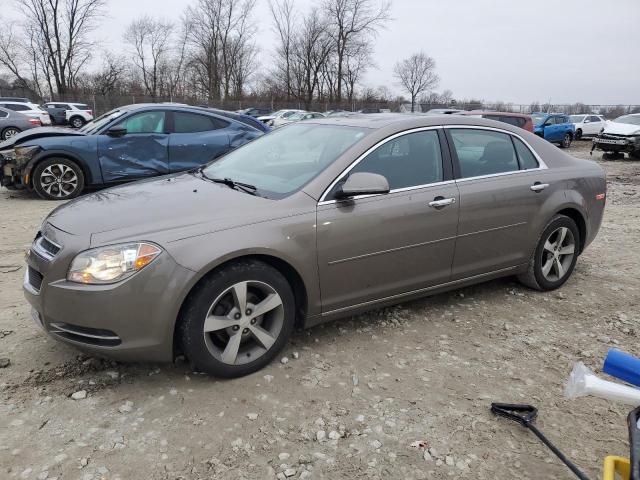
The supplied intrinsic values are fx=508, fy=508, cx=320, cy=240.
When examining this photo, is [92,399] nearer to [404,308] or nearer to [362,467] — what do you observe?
[362,467]

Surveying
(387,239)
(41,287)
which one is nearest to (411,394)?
(387,239)

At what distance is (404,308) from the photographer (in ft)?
13.3

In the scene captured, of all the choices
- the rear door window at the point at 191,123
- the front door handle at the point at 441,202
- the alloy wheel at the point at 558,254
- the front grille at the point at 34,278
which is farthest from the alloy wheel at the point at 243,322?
the rear door window at the point at 191,123

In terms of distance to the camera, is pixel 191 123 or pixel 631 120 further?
pixel 631 120

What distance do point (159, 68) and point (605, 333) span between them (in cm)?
6306

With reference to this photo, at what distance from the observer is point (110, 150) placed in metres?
7.83

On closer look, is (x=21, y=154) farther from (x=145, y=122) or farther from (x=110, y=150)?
(x=145, y=122)

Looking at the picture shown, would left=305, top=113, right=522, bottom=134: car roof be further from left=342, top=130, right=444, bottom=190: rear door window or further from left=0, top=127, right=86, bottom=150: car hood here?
left=0, top=127, right=86, bottom=150: car hood

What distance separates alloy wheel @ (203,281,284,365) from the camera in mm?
2859

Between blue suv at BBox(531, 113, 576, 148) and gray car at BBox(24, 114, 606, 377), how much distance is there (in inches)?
840

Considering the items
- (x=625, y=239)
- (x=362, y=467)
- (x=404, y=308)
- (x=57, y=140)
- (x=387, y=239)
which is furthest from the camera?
(x=57, y=140)

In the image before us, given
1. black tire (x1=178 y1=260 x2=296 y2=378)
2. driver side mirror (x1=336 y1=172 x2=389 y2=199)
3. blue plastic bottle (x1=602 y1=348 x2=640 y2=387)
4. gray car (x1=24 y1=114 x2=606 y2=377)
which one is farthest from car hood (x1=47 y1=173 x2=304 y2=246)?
blue plastic bottle (x1=602 y1=348 x2=640 y2=387)

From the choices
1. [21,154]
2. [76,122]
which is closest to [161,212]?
[21,154]

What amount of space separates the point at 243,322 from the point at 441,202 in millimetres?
1640
